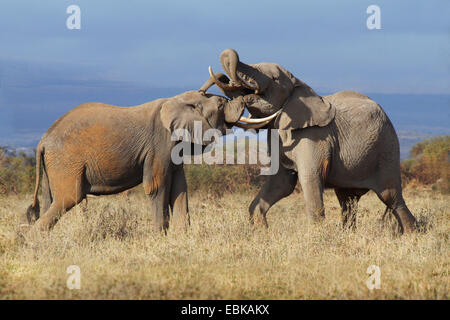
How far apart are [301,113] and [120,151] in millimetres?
2692

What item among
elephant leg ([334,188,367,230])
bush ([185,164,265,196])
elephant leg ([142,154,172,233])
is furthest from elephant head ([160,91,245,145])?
bush ([185,164,265,196])

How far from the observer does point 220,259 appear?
27.7 feet

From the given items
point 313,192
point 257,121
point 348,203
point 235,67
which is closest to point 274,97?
point 257,121

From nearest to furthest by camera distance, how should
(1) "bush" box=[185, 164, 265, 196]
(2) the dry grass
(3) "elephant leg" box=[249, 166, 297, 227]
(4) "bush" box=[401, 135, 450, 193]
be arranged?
(2) the dry grass
(3) "elephant leg" box=[249, 166, 297, 227]
(1) "bush" box=[185, 164, 265, 196]
(4) "bush" box=[401, 135, 450, 193]

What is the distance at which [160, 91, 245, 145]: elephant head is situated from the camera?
9.76 metres

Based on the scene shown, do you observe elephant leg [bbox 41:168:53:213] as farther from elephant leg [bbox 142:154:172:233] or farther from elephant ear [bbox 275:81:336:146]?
elephant ear [bbox 275:81:336:146]

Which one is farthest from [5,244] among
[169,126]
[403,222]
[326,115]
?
[403,222]

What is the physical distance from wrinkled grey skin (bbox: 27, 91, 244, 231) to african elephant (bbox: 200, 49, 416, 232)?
0.47 metres

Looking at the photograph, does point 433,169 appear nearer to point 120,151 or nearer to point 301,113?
point 301,113

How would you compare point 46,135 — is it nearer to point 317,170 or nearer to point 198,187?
point 317,170

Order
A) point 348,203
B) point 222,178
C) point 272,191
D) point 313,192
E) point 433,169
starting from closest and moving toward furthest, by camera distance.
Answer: point 313,192, point 272,191, point 348,203, point 222,178, point 433,169

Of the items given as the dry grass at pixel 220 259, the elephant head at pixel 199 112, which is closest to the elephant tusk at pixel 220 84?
the elephant head at pixel 199 112

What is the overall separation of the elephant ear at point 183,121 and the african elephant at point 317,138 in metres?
0.47

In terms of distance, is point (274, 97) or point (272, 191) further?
point (272, 191)
